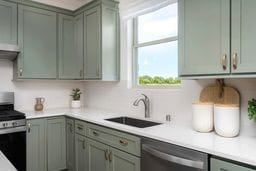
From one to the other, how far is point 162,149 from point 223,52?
33.8 inches

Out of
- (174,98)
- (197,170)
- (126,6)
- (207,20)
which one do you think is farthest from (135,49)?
(197,170)

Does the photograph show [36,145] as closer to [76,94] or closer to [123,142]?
[76,94]

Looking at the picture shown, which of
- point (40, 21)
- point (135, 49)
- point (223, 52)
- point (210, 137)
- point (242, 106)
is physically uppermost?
point (40, 21)

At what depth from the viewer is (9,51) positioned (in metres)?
2.57

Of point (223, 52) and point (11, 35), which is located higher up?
point (11, 35)

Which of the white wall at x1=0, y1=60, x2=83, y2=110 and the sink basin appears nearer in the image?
the sink basin

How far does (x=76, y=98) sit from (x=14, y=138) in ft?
3.99

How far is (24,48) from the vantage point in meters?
2.81

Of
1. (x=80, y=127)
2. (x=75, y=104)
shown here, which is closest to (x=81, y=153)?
(x=80, y=127)

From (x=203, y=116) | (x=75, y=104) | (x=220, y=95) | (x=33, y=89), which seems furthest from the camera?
(x=75, y=104)

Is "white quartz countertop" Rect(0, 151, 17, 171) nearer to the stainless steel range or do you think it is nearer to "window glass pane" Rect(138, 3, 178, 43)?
the stainless steel range

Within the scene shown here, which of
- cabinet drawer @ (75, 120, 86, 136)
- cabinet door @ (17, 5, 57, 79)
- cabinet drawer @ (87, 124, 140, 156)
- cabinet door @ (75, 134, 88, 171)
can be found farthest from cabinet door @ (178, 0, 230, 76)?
cabinet door @ (17, 5, 57, 79)

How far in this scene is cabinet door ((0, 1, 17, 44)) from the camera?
263cm

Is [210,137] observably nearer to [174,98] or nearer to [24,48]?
[174,98]
